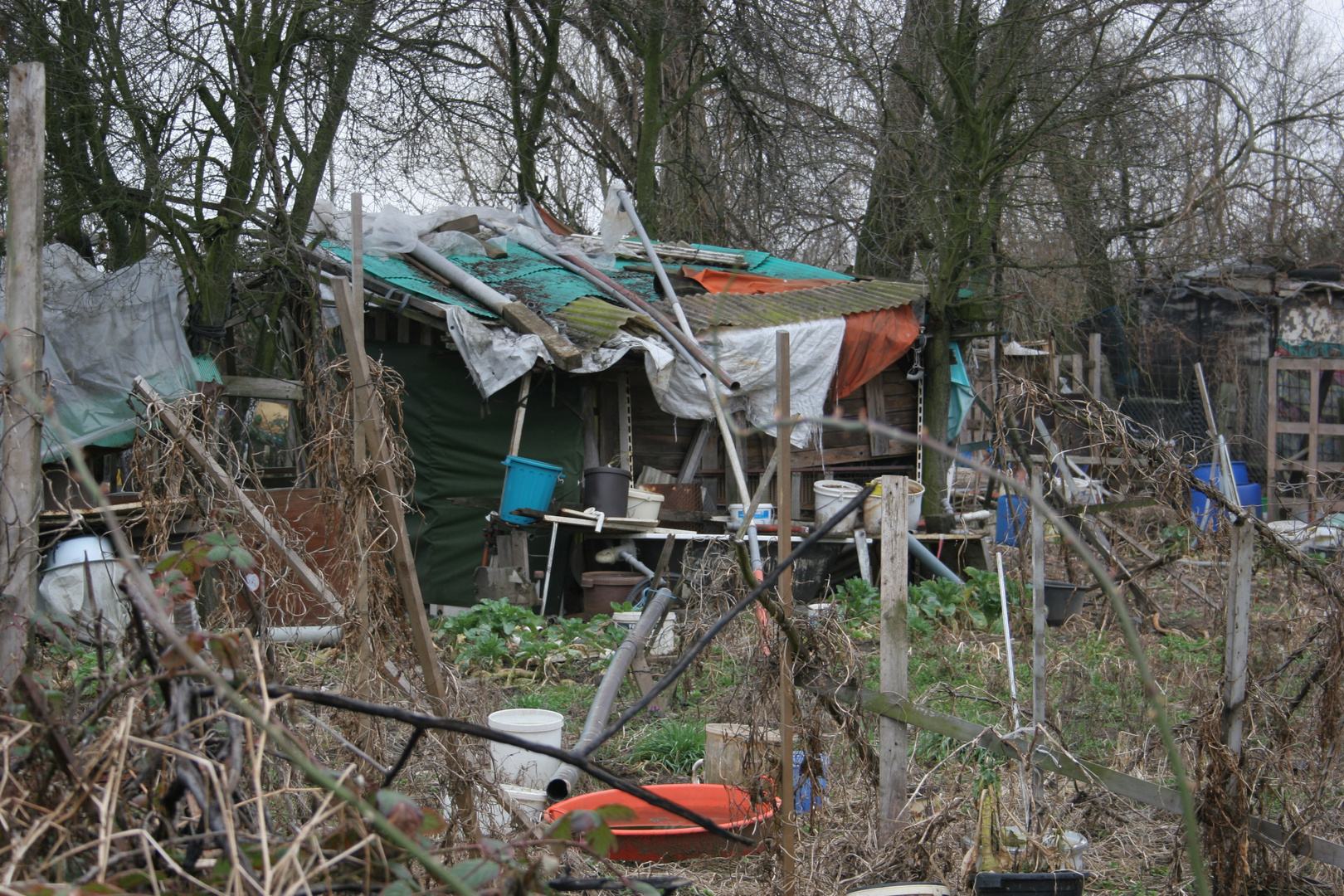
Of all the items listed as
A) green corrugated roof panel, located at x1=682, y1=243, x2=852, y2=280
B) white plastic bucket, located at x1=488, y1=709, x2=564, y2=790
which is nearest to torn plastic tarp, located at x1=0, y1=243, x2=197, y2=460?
white plastic bucket, located at x1=488, y1=709, x2=564, y2=790

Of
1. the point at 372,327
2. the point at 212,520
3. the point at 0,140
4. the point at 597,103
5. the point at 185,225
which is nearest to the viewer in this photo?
the point at 212,520

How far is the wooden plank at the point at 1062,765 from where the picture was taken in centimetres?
364

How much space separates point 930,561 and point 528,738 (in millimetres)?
6344

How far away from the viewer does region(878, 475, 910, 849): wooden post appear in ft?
12.2

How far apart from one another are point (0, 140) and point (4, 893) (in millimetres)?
7641

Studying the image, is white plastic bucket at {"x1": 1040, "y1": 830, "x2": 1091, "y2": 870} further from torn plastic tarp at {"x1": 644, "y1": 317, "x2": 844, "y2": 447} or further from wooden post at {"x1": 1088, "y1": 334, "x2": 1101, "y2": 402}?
wooden post at {"x1": 1088, "y1": 334, "x2": 1101, "y2": 402}

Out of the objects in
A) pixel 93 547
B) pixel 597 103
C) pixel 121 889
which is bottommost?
pixel 93 547

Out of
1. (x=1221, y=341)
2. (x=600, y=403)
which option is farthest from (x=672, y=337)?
(x=1221, y=341)

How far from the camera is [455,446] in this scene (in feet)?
33.1

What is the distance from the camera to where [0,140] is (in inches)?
283

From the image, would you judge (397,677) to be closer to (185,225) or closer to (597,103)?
(185,225)

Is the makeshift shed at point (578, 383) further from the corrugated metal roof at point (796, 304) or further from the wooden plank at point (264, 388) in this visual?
the wooden plank at point (264, 388)

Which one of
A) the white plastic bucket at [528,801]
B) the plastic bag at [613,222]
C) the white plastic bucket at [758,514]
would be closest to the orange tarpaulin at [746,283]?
the plastic bag at [613,222]

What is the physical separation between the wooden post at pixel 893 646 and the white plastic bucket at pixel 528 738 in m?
1.51
